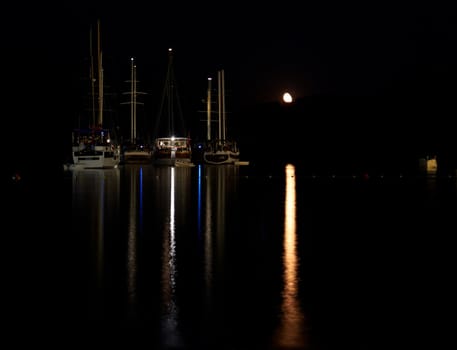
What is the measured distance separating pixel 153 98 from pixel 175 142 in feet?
113

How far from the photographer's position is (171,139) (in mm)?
82062

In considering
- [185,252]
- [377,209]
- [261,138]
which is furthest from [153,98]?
[185,252]

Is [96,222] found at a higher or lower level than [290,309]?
higher

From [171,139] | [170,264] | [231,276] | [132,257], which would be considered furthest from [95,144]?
[231,276]

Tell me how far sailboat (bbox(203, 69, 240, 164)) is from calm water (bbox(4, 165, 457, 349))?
5351 cm

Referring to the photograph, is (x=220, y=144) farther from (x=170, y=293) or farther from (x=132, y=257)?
(x=170, y=293)

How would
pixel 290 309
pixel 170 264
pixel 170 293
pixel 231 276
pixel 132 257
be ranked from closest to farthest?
pixel 290 309, pixel 170 293, pixel 231 276, pixel 170 264, pixel 132 257

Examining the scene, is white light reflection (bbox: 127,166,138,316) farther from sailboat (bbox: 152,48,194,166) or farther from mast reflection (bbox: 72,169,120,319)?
sailboat (bbox: 152,48,194,166)

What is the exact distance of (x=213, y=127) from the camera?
86.0m

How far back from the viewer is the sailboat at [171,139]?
262ft

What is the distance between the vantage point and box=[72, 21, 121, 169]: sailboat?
66.8m

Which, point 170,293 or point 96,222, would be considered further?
point 96,222

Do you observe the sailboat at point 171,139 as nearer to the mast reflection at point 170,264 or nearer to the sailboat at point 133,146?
the sailboat at point 133,146

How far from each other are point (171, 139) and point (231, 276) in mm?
69166
